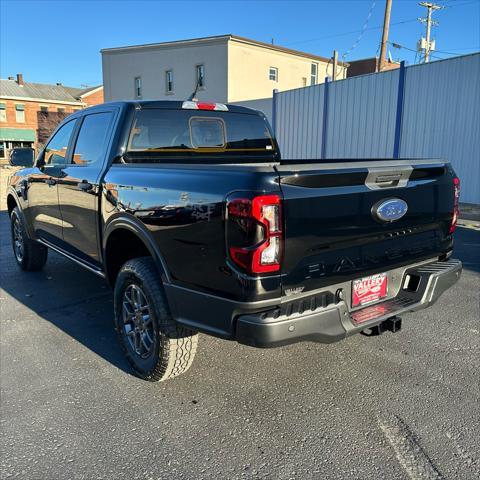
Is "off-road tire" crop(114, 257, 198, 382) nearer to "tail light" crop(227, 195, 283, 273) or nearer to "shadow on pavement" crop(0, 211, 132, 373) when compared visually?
"shadow on pavement" crop(0, 211, 132, 373)

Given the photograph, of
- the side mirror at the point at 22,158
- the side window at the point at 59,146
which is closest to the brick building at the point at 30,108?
the side mirror at the point at 22,158

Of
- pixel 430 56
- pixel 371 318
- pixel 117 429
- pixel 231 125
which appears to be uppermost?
pixel 430 56

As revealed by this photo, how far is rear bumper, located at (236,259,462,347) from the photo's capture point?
7.54ft

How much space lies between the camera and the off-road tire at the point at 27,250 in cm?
563

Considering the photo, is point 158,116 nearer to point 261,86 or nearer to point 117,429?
point 117,429

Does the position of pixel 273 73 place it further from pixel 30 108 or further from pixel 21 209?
pixel 30 108

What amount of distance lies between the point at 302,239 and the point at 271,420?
1145mm

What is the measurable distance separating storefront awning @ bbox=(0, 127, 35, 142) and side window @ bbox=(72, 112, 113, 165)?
52.2m

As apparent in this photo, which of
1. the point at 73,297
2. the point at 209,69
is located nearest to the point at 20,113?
the point at 209,69

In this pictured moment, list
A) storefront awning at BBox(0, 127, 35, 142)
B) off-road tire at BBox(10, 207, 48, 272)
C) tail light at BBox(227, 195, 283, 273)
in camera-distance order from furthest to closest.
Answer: storefront awning at BBox(0, 127, 35, 142)
off-road tire at BBox(10, 207, 48, 272)
tail light at BBox(227, 195, 283, 273)

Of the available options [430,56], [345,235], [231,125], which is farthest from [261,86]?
[345,235]

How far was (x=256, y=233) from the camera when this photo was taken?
2.22 metres

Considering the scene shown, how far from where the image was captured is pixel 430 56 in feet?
119

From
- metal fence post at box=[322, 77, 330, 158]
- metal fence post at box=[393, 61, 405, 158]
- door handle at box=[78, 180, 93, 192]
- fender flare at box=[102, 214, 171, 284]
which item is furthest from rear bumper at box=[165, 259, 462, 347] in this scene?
metal fence post at box=[322, 77, 330, 158]
